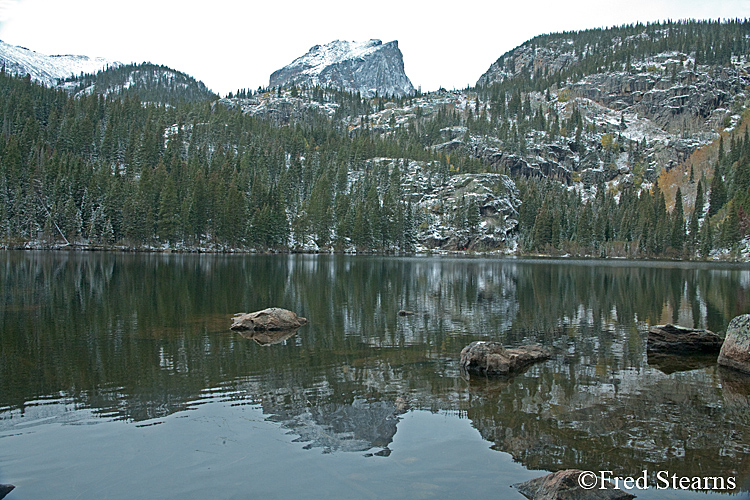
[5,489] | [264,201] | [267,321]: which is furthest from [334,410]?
[264,201]

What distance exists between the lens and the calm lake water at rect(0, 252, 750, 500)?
367 inches

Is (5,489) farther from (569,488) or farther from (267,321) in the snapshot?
(267,321)

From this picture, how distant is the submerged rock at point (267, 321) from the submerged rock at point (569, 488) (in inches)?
697

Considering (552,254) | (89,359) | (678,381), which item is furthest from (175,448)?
(552,254)

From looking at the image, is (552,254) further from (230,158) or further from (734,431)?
(734,431)

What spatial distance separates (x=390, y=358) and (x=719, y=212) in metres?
172

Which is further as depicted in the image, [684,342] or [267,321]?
[267,321]

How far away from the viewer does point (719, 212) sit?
490ft

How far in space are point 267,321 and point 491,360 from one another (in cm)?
1258

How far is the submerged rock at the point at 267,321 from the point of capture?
80.2 feet

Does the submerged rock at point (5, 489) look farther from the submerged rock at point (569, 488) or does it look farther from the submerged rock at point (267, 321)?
the submerged rock at point (267, 321)

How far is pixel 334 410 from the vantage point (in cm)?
1303

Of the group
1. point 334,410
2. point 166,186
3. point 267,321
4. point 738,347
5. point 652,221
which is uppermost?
point 166,186

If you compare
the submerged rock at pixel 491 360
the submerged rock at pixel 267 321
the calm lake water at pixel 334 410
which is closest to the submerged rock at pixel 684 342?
the calm lake water at pixel 334 410
